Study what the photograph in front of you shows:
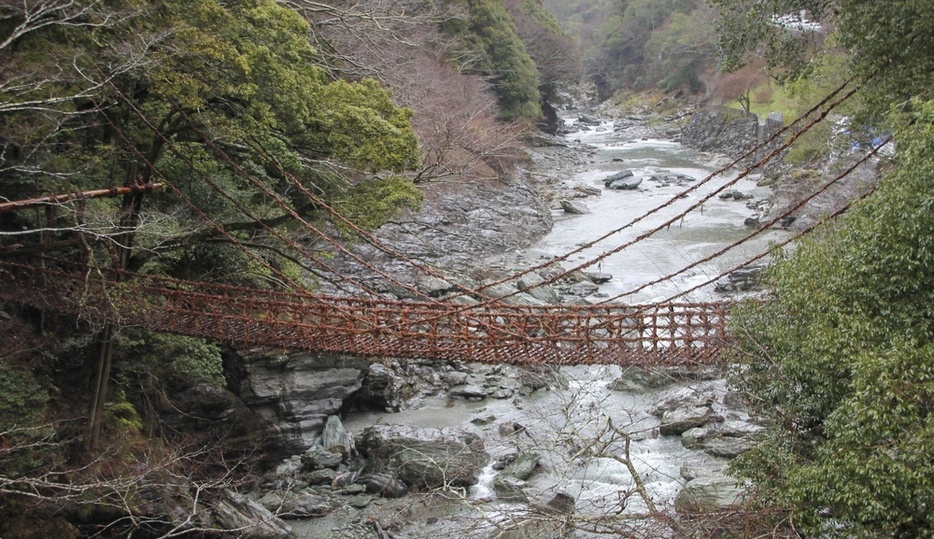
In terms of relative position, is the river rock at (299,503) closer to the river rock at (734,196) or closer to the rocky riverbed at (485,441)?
the rocky riverbed at (485,441)

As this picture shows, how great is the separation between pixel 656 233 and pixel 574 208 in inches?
94.3

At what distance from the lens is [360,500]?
685 cm

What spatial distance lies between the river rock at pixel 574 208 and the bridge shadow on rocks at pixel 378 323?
11.1 meters

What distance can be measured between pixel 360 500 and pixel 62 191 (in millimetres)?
3705

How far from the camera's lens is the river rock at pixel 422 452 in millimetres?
6957

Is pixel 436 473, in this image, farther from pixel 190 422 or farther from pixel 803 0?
pixel 803 0

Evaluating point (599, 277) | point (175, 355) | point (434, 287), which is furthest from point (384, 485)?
point (599, 277)

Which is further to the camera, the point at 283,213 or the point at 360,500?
the point at 283,213

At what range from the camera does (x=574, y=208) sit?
16.8 meters

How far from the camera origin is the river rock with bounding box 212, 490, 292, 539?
235 inches

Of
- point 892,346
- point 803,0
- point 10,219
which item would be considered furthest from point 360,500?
point 803,0

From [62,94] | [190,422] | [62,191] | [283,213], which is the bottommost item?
[190,422]

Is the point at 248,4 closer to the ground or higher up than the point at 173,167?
higher up

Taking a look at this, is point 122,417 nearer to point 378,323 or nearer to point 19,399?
point 19,399
